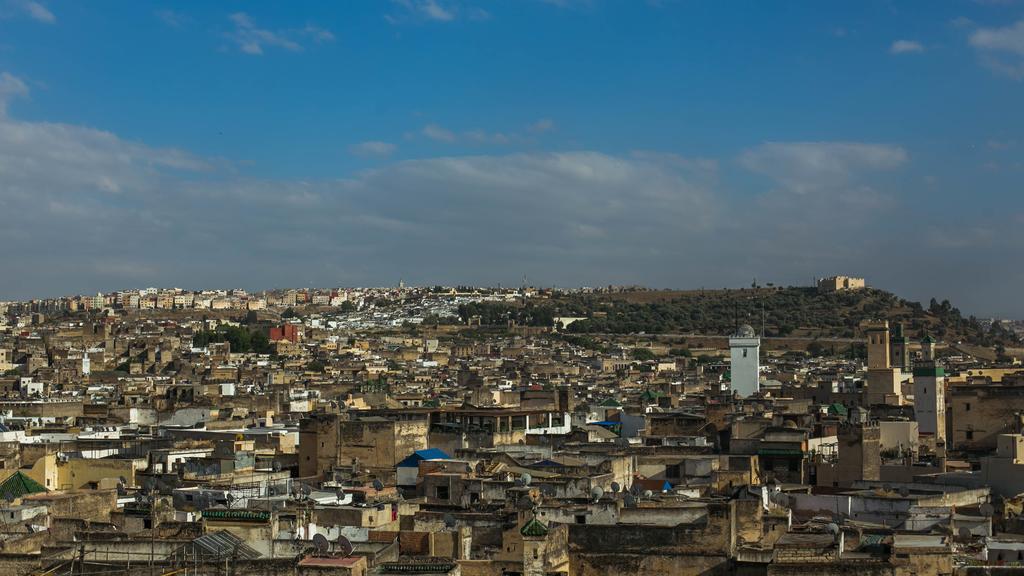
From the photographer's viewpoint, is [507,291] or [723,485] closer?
[723,485]

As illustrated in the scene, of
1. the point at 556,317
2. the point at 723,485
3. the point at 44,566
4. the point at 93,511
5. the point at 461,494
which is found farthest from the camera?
the point at 556,317

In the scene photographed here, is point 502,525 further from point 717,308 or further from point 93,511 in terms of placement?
point 717,308

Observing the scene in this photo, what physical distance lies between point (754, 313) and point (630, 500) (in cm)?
11220

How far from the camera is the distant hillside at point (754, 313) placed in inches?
4811

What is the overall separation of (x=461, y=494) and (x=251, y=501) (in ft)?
12.5

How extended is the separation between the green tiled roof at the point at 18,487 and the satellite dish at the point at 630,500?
10.1 meters

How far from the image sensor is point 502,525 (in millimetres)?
20641

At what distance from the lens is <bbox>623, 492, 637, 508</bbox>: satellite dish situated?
72.4ft

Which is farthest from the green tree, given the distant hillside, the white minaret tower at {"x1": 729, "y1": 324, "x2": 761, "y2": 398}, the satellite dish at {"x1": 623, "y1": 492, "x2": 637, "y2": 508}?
the satellite dish at {"x1": 623, "y1": 492, "x2": 637, "y2": 508}

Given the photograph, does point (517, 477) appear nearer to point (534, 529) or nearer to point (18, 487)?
point (534, 529)

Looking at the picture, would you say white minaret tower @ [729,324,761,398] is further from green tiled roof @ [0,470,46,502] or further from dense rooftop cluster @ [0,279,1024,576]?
green tiled roof @ [0,470,46,502]

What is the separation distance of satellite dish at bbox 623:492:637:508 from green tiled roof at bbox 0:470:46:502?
10.1m

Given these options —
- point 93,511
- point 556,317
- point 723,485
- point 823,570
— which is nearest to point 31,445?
point 93,511

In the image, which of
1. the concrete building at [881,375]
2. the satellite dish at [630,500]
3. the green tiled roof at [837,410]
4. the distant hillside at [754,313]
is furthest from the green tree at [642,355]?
the satellite dish at [630,500]
